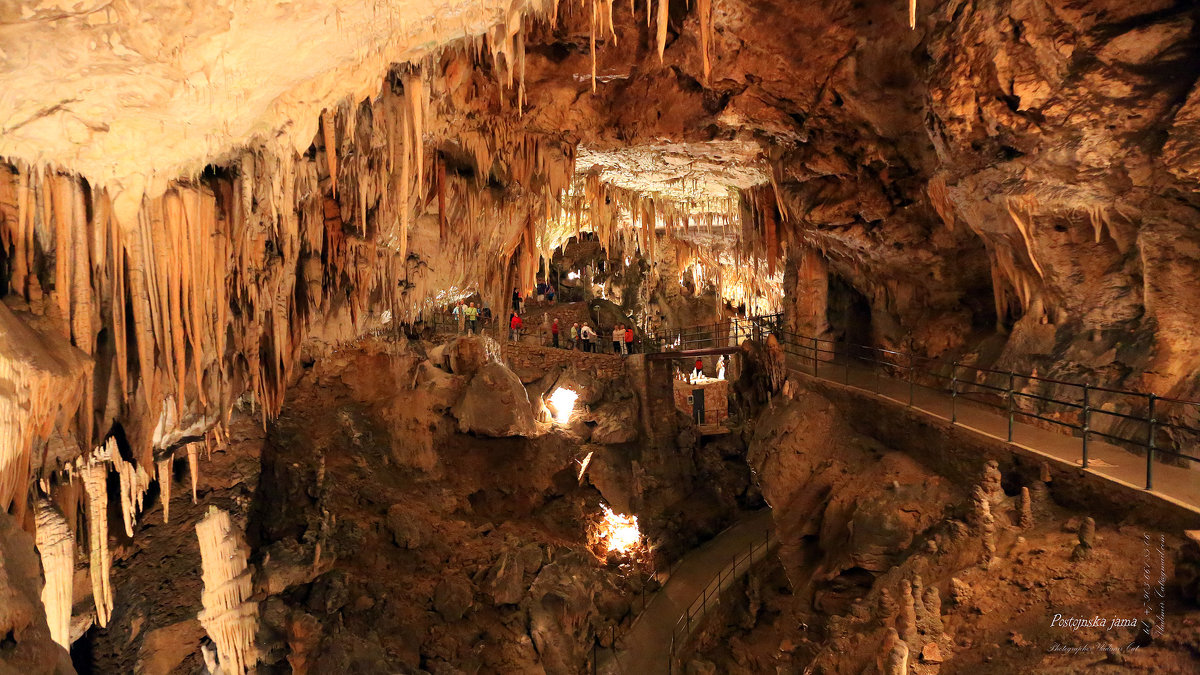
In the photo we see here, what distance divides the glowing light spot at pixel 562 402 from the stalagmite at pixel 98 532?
9.21 m

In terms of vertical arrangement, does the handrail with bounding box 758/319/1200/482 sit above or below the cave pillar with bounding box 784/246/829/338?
below

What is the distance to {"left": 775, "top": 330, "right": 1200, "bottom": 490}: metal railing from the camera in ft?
16.7

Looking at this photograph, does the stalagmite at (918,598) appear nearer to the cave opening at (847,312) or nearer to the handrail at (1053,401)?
the handrail at (1053,401)

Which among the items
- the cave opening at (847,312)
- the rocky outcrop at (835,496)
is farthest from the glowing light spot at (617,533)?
the cave opening at (847,312)

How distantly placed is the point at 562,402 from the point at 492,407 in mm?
2537

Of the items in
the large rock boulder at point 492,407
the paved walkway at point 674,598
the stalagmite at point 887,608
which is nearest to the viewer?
the stalagmite at point 887,608

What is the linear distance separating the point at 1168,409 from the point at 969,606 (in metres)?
2.90

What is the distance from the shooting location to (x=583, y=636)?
10875 millimetres

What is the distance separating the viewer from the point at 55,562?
5676 mm

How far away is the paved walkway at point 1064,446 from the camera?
4.84m

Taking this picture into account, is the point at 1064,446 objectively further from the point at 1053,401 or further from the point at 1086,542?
the point at 1086,542

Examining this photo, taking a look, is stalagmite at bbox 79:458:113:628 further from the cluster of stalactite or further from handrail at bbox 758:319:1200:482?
handrail at bbox 758:319:1200:482

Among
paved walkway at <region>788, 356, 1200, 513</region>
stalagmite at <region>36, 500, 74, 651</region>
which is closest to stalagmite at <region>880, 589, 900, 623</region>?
paved walkway at <region>788, 356, 1200, 513</region>

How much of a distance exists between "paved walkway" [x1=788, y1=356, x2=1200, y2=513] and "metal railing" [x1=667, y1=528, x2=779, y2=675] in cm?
366
